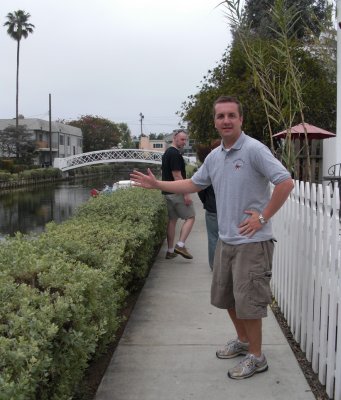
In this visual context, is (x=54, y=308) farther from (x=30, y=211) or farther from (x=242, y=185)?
(x=30, y=211)

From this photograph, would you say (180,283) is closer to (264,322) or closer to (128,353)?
(264,322)

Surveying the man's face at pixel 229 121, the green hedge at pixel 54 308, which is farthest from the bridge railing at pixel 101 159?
the man's face at pixel 229 121

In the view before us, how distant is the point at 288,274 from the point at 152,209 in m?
2.70

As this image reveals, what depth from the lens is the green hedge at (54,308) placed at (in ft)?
6.54

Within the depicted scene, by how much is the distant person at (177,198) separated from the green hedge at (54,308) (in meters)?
2.03

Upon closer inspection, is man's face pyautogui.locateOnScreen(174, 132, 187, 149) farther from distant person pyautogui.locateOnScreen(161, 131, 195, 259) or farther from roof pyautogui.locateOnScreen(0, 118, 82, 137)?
roof pyautogui.locateOnScreen(0, 118, 82, 137)

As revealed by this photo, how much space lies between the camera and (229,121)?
10.5ft

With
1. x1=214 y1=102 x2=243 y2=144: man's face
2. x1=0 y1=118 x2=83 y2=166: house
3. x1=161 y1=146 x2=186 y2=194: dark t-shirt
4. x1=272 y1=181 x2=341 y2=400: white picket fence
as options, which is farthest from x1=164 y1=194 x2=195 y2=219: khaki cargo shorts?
x1=0 y1=118 x2=83 y2=166: house

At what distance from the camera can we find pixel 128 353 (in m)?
3.79

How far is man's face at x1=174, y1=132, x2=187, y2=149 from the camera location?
6.49 meters

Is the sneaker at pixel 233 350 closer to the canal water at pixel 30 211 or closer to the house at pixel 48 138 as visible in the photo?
the canal water at pixel 30 211

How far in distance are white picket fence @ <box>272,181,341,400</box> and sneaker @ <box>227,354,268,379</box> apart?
0.40m

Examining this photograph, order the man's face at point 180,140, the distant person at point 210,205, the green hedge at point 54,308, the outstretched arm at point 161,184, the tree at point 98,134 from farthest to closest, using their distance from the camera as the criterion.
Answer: the tree at point 98,134, the man's face at point 180,140, the distant person at point 210,205, the outstretched arm at point 161,184, the green hedge at point 54,308

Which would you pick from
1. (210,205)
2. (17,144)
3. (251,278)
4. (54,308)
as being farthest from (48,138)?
(54,308)
